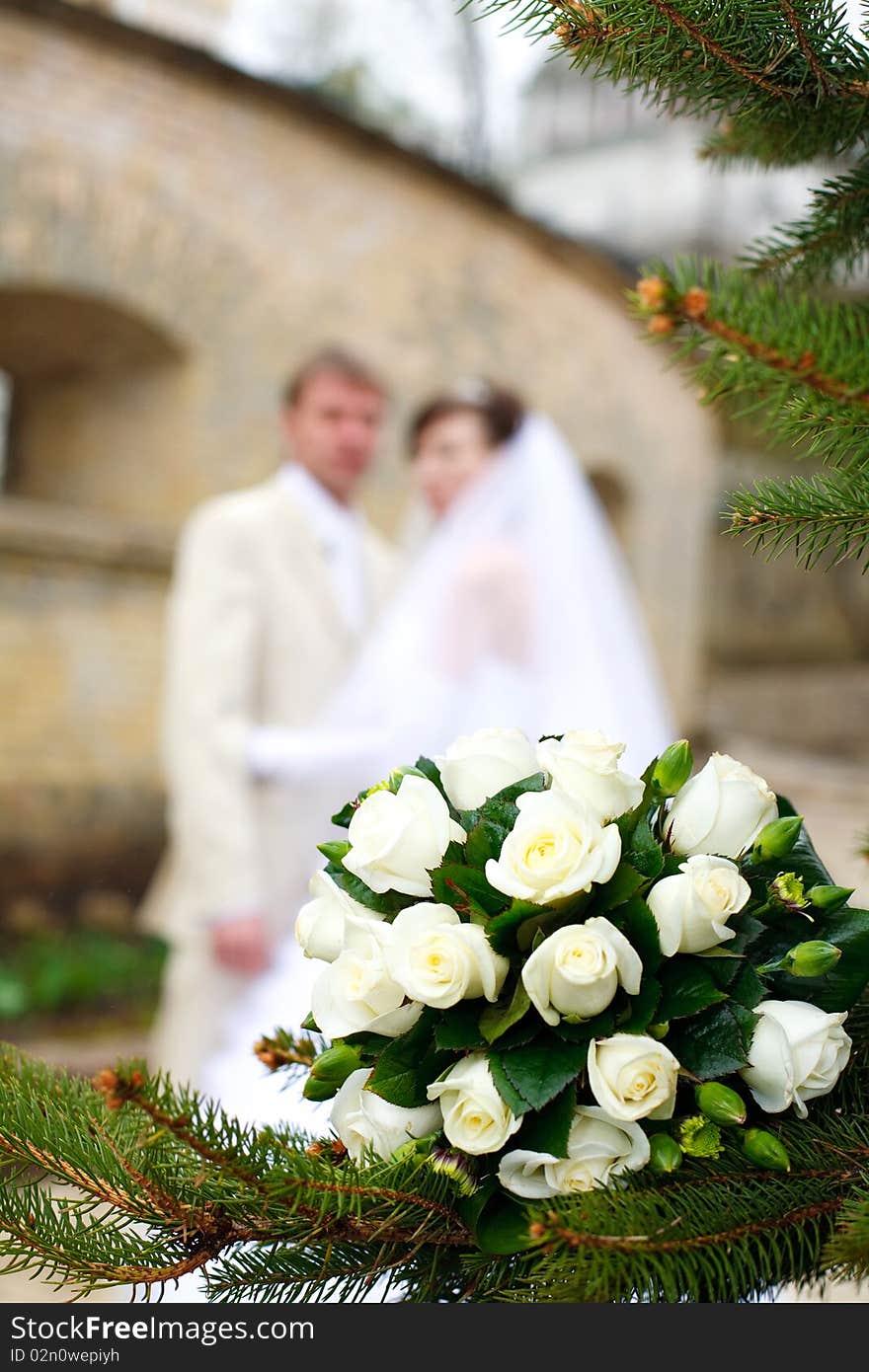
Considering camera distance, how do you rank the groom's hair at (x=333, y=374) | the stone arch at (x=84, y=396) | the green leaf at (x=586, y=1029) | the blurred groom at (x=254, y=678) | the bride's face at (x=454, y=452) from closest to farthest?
the green leaf at (x=586, y=1029) → the blurred groom at (x=254, y=678) → the bride's face at (x=454, y=452) → the groom's hair at (x=333, y=374) → the stone arch at (x=84, y=396)

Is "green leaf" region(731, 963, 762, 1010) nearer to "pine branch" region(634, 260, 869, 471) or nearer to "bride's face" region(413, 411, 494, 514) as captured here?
"pine branch" region(634, 260, 869, 471)

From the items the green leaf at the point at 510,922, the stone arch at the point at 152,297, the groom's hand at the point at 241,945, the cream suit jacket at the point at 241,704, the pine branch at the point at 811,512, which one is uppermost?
the stone arch at the point at 152,297

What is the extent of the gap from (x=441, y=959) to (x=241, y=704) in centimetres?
235

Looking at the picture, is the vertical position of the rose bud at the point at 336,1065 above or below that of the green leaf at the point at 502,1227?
above

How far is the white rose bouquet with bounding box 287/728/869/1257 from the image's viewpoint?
0.61 metres

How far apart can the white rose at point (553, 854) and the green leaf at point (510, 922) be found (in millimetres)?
A: 11

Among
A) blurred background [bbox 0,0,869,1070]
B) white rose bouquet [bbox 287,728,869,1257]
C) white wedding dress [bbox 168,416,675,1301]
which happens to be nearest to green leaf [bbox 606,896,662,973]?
white rose bouquet [bbox 287,728,869,1257]

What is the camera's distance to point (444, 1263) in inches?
25.1

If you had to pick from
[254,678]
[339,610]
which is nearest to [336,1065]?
[254,678]

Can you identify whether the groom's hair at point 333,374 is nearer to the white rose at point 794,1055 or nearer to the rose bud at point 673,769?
the rose bud at point 673,769

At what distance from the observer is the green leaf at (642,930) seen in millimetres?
632

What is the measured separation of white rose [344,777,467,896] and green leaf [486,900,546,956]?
0.05 m

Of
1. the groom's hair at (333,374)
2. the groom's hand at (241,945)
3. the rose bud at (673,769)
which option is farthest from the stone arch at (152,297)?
the rose bud at (673,769)

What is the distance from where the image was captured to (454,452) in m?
3.09
